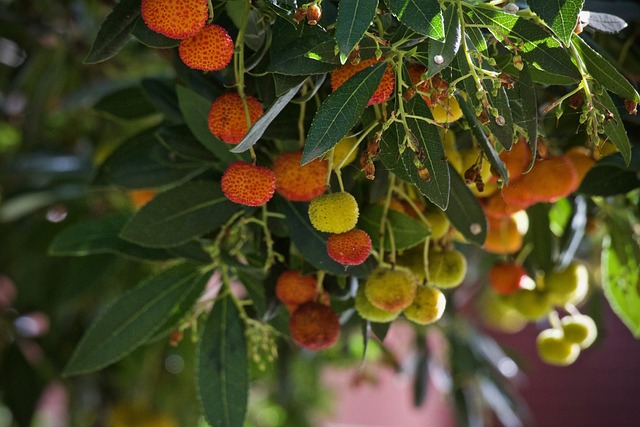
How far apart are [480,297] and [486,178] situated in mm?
913

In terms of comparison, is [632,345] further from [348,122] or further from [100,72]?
[348,122]

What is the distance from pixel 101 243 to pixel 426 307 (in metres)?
0.30

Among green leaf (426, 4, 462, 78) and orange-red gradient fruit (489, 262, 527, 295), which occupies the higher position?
green leaf (426, 4, 462, 78)

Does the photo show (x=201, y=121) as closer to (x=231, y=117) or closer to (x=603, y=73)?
(x=231, y=117)

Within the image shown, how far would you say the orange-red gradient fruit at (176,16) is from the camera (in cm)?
44

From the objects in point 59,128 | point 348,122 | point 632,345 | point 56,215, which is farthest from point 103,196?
point 632,345

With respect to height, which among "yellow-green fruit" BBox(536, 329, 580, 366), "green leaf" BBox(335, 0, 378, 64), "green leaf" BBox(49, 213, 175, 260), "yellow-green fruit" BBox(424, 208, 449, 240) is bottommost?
"yellow-green fruit" BBox(536, 329, 580, 366)

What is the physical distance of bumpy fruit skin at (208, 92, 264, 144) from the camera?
49 centimetres

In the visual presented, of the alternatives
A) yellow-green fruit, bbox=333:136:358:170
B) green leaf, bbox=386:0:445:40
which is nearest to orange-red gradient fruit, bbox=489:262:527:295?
yellow-green fruit, bbox=333:136:358:170

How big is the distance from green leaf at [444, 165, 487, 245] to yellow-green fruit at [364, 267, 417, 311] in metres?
0.05

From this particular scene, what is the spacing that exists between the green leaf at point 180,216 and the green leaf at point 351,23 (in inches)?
8.3

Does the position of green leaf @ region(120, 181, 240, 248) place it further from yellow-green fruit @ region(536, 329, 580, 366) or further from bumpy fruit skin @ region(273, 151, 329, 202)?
yellow-green fruit @ region(536, 329, 580, 366)

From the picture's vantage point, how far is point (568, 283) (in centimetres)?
72

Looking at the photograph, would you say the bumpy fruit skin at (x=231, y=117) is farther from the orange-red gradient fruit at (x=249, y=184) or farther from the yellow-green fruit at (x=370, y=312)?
the yellow-green fruit at (x=370, y=312)
